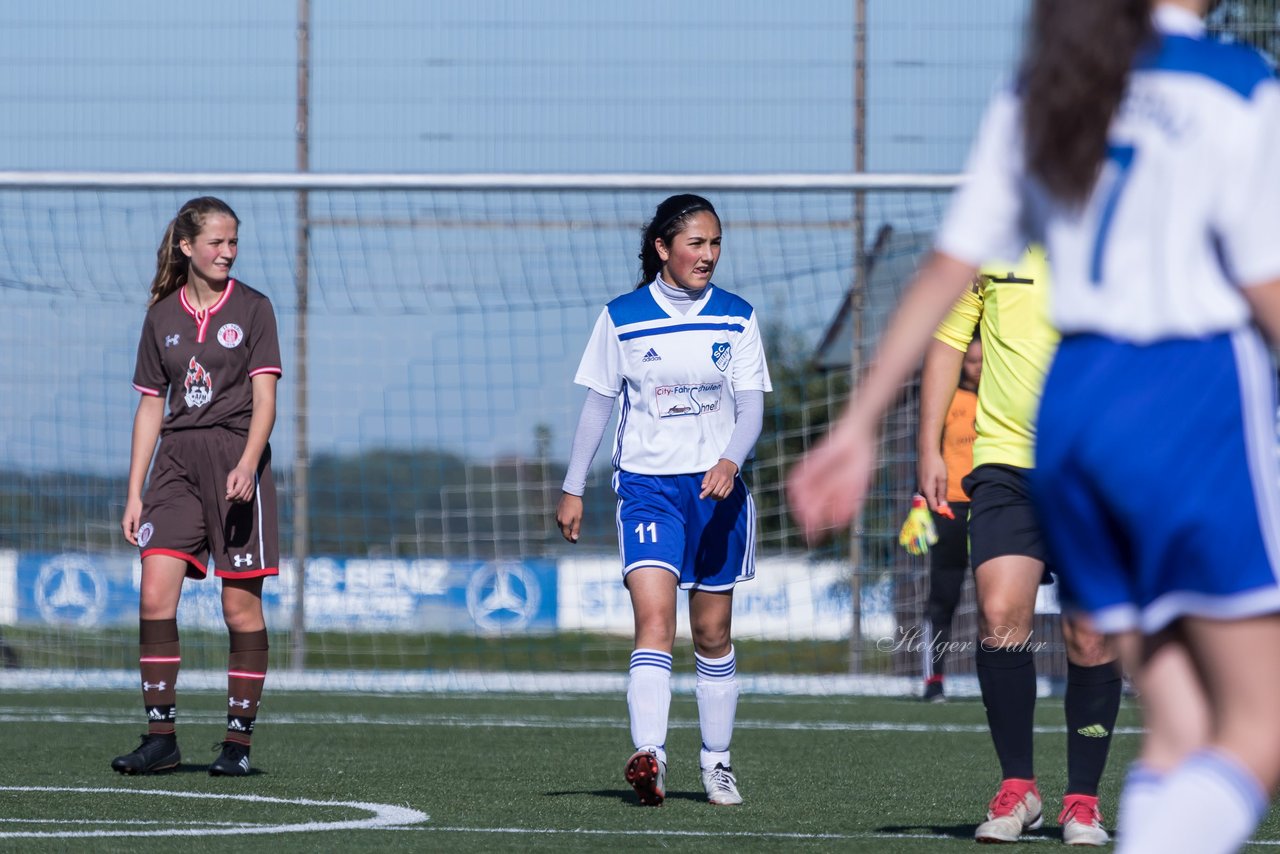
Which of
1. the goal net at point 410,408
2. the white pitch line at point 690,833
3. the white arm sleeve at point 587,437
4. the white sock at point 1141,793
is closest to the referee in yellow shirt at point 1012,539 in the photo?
the white pitch line at point 690,833

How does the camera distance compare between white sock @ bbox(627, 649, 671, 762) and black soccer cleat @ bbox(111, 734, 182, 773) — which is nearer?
white sock @ bbox(627, 649, 671, 762)

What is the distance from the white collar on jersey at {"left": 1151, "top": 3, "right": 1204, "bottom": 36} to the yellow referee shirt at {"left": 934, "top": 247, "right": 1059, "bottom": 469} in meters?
2.56

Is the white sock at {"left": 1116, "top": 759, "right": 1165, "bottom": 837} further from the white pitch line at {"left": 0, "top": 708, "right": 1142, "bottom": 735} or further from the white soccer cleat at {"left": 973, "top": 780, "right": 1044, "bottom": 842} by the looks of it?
the white pitch line at {"left": 0, "top": 708, "right": 1142, "bottom": 735}

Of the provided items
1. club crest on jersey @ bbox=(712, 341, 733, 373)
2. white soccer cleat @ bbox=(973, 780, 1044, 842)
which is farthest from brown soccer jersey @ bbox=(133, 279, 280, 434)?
white soccer cleat @ bbox=(973, 780, 1044, 842)

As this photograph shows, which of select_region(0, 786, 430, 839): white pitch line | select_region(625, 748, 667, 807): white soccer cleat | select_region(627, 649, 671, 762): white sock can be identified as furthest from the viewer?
select_region(627, 649, 671, 762): white sock

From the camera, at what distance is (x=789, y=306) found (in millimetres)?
12656

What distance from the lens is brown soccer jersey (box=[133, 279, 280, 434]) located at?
654cm

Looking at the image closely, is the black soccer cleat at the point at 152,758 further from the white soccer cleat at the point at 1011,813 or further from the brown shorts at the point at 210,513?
the white soccer cleat at the point at 1011,813

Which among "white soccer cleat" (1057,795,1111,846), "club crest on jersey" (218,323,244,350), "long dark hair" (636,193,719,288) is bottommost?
"white soccer cleat" (1057,795,1111,846)

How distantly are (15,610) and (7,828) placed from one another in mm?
8352

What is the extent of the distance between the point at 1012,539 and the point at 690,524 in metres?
1.34

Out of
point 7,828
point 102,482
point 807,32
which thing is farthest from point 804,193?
point 7,828

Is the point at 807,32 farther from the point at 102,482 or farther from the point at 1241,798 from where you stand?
the point at 1241,798

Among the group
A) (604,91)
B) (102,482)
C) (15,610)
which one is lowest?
(15,610)
